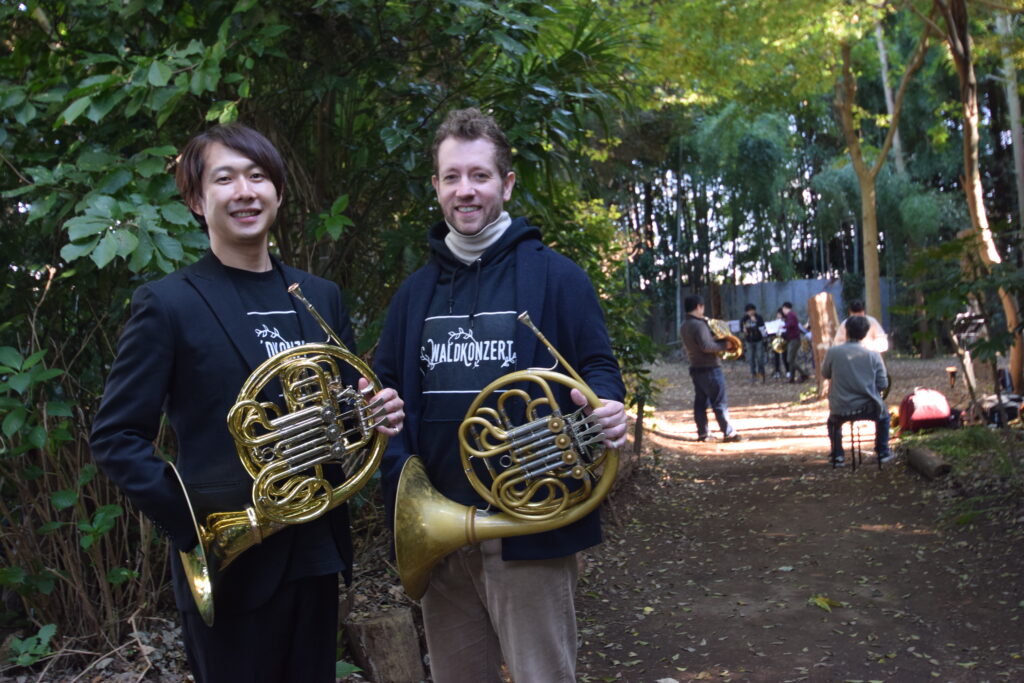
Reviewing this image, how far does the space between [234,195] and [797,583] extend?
4344 millimetres

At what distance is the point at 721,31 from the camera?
10320 mm

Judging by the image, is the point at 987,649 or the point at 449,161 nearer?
the point at 449,161

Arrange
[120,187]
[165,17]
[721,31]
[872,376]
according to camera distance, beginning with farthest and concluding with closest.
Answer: [721,31] < [872,376] < [165,17] < [120,187]

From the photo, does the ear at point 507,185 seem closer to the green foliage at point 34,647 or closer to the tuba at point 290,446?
the tuba at point 290,446

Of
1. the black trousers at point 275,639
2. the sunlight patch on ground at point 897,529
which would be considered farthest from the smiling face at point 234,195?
the sunlight patch on ground at point 897,529

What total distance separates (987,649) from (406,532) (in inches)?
132

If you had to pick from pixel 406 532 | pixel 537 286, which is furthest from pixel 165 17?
pixel 406 532

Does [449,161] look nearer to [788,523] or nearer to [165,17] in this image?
[165,17]

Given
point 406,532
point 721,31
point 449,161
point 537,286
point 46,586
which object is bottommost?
point 46,586

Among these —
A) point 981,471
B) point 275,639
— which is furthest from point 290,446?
point 981,471

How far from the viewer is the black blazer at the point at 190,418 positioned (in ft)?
6.62

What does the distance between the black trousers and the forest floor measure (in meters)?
1.53

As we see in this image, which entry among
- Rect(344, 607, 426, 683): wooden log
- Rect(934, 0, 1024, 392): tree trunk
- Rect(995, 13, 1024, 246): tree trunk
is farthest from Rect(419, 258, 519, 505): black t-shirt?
Rect(995, 13, 1024, 246): tree trunk

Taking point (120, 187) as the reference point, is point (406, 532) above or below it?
below
